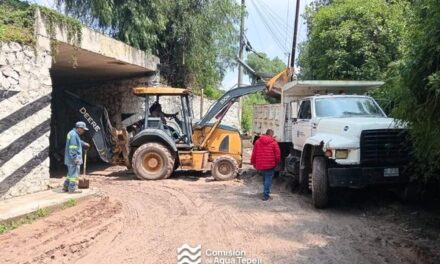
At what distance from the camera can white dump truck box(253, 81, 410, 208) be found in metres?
9.02

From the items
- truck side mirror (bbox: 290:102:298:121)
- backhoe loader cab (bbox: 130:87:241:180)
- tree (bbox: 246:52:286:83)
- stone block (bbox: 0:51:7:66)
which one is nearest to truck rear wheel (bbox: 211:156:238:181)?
backhoe loader cab (bbox: 130:87:241:180)

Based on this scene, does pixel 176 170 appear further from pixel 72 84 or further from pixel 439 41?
pixel 439 41

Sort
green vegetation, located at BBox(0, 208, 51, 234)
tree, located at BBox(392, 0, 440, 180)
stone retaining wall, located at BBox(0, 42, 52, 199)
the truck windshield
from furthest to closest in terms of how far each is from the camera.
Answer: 1. the truck windshield
2. stone retaining wall, located at BBox(0, 42, 52, 199)
3. green vegetation, located at BBox(0, 208, 51, 234)
4. tree, located at BBox(392, 0, 440, 180)

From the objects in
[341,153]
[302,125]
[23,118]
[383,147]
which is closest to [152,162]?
[302,125]

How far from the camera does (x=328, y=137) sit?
9.65 metres

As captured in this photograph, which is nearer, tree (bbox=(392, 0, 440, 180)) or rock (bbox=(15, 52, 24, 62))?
tree (bbox=(392, 0, 440, 180))

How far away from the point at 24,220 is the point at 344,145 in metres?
5.68

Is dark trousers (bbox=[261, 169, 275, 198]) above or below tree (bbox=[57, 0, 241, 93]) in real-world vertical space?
below

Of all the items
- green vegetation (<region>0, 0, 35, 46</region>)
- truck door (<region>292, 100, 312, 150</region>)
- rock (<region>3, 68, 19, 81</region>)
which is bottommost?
truck door (<region>292, 100, 312, 150</region>)

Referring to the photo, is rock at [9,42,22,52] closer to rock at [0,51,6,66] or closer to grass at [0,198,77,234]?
rock at [0,51,6,66]

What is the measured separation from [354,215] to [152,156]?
6325 millimetres

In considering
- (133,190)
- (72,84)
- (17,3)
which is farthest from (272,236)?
(72,84)

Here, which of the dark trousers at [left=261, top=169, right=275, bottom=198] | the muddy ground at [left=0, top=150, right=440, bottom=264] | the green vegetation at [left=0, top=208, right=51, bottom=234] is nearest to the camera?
the muddy ground at [left=0, top=150, right=440, bottom=264]

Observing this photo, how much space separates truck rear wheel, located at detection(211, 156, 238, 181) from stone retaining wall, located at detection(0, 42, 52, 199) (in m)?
4.70
